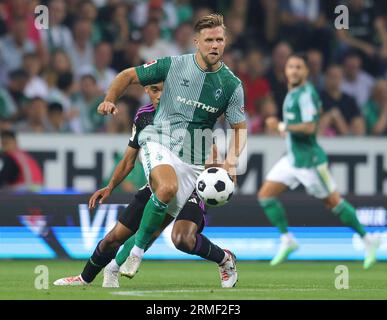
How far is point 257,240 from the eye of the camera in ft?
48.5

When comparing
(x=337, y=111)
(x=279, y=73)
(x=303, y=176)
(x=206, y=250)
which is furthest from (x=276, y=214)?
(x=206, y=250)

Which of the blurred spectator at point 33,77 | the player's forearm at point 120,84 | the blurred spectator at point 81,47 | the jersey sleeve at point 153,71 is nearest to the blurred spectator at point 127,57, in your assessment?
the blurred spectator at point 81,47

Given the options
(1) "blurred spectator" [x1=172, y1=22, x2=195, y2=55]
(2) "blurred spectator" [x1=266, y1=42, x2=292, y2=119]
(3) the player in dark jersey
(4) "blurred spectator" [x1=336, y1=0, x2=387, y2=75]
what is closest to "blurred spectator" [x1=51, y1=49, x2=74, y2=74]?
(1) "blurred spectator" [x1=172, y1=22, x2=195, y2=55]

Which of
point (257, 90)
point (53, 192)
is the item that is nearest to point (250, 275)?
point (53, 192)

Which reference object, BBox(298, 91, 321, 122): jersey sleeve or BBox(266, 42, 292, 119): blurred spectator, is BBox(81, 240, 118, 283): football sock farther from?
BBox(266, 42, 292, 119): blurred spectator

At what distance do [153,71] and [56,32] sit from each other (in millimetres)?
7022

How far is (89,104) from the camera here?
16.3 meters

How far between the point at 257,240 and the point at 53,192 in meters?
2.43

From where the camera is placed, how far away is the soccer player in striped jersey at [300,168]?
14.4 m

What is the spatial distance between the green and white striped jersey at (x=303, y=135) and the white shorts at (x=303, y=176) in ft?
0.22

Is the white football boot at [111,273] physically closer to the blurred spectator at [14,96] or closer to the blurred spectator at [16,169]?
the blurred spectator at [16,169]

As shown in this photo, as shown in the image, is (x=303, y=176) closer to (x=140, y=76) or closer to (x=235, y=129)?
(x=235, y=129)

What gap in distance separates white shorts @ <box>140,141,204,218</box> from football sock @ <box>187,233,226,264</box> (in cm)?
32

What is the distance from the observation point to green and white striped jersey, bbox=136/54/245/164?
10.2m
